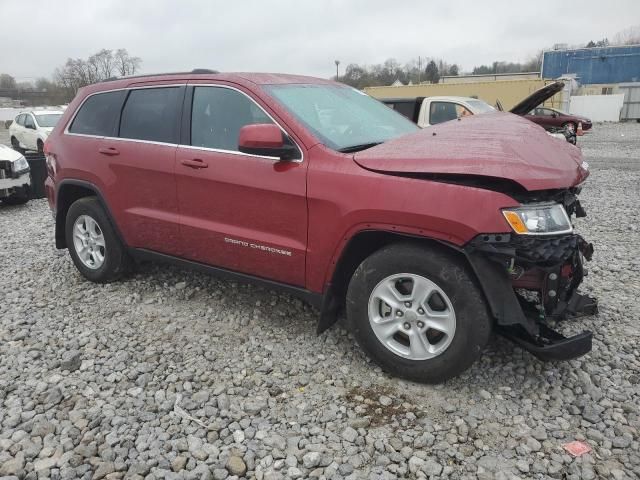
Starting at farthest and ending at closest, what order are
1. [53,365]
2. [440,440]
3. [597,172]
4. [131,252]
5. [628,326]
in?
[597,172] < [131,252] < [628,326] < [53,365] < [440,440]

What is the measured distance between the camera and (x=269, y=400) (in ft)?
9.59

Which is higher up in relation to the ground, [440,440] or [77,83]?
[77,83]

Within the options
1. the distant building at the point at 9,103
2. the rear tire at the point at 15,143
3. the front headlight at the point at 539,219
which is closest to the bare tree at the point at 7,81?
the distant building at the point at 9,103

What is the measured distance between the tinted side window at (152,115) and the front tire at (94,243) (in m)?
0.78

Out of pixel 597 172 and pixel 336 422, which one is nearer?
pixel 336 422

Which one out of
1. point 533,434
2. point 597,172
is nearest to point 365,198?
point 533,434

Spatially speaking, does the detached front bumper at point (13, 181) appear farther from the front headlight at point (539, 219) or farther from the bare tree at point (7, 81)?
the bare tree at point (7, 81)

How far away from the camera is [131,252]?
438cm

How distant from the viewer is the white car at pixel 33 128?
16188mm

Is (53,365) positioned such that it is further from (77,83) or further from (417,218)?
(77,83)

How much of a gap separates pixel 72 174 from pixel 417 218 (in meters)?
3.28

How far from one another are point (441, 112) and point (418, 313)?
9.14 m

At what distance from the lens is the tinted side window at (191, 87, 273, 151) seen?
11.5 feet

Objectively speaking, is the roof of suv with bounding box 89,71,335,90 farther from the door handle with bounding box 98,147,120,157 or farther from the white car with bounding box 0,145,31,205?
the white car with bounding box 0,145,31,205
